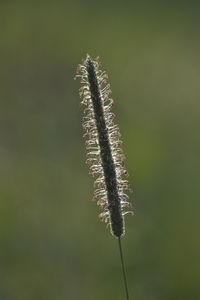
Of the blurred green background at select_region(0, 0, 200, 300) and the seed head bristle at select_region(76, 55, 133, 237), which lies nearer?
Result: the seed head bristle at select_region(76, 55, 133, 237)

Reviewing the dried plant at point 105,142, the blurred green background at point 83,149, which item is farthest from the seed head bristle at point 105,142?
the blurred green background at point 83,149

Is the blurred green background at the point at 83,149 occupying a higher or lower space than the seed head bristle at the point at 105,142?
higher

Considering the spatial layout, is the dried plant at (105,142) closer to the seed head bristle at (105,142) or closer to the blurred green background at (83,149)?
the seed head bristle at (105,142)

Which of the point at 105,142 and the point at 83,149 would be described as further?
the point at 83,149

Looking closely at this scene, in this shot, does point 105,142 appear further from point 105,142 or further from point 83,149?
point 83,149

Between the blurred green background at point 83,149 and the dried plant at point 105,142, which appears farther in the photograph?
the blurred green background at point 83,149

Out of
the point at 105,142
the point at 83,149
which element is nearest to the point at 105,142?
the point at 105,142

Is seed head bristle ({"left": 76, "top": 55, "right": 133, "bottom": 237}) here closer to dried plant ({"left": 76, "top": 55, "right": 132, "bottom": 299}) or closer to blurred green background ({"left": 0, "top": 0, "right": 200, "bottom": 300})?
dried plant ({"left": 76, "top": 55, "right": 132, "bottom": 299})

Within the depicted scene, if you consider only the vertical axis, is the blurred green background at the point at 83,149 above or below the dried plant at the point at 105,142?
above

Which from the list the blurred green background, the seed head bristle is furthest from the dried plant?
the blurred green background
